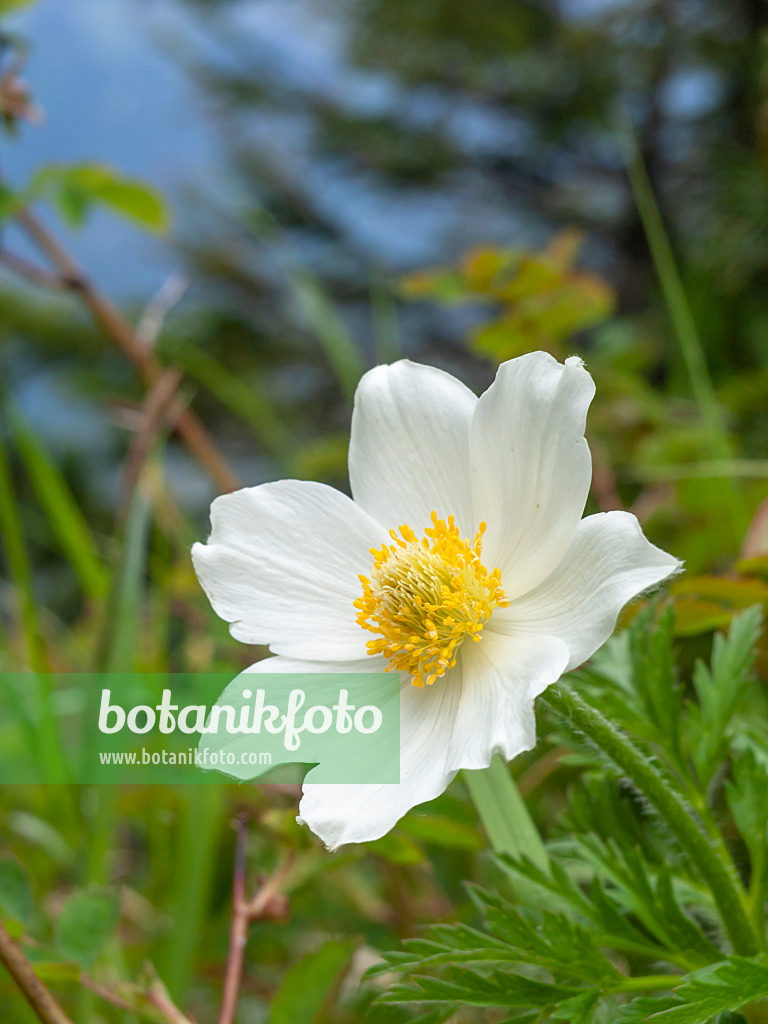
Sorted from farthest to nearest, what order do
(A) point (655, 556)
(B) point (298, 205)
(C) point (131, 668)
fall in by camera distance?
(B) point (298, 205) < (C) point (131, 668) < (A) point (655, 556)

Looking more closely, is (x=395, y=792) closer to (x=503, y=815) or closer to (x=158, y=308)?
(x=503, y=815)

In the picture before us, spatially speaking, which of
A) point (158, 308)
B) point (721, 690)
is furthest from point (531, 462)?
point (158, 308)

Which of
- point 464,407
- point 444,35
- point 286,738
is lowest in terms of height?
point 286,738

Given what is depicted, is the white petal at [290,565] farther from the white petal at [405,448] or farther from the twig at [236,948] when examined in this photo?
the twig at [236,948]

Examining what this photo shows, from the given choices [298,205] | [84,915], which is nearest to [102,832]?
[84,915]

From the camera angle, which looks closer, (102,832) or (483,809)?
(483,809)

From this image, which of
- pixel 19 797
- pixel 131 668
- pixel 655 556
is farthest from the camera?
pixel 19 797

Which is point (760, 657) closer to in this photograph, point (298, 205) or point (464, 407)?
point (464, 407)

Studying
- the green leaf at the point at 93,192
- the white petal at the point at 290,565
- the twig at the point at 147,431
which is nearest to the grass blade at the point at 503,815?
the white petal at the point at 290,565
